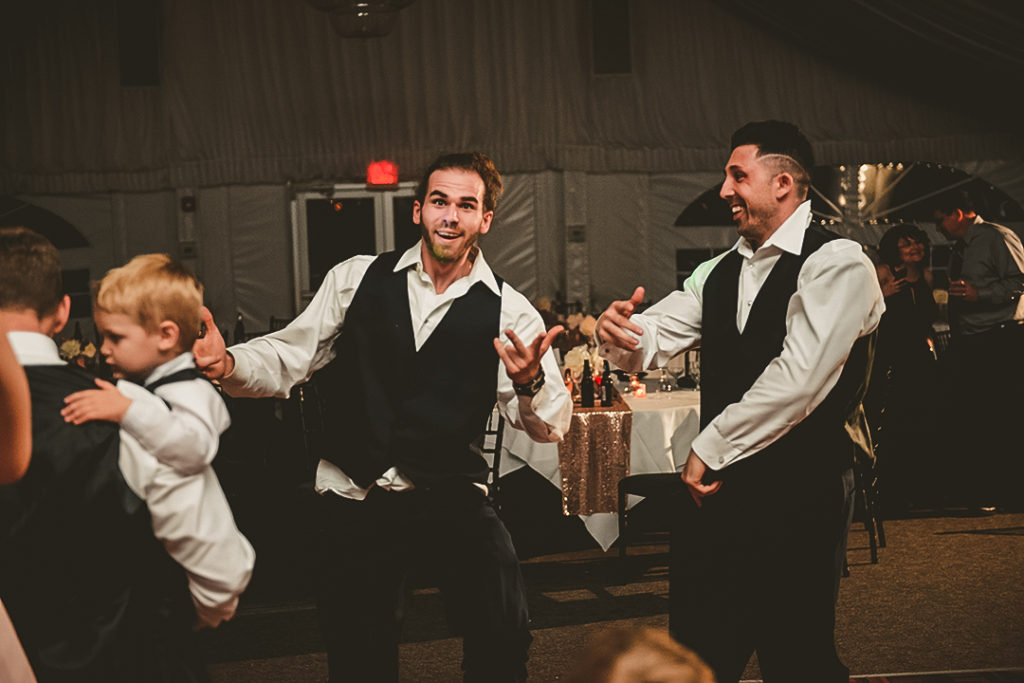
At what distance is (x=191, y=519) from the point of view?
5.31 feet

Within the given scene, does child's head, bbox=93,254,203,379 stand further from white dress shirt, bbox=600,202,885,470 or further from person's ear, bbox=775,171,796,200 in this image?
person's ear, bbox=775,171,796,200

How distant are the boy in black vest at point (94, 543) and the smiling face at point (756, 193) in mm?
1444

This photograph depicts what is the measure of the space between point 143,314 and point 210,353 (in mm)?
577

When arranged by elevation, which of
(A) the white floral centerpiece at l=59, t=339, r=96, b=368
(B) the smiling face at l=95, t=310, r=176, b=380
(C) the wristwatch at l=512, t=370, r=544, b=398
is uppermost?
(B) the smiling face at l=95, t=310, r=176, b=380

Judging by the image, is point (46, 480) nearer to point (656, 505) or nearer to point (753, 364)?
point (753, 364)

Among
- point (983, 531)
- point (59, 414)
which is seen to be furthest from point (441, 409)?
point (983, 531)

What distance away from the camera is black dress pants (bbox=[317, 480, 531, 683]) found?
252 centimetres

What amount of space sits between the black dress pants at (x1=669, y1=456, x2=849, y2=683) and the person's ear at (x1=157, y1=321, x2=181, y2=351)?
1.33 meters

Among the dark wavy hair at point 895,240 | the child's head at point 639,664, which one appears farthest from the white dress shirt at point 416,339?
the dark wavy hair at point 895,240

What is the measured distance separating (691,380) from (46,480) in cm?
433

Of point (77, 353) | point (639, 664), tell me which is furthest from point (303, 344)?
point (77, 353)

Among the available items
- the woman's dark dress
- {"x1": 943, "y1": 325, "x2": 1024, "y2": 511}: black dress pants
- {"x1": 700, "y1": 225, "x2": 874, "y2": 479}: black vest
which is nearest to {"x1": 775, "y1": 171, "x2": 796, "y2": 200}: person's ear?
{"x1": 700, "y1": 225, "x2": 874, "y2": 479}: black vest

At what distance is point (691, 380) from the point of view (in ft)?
18.4

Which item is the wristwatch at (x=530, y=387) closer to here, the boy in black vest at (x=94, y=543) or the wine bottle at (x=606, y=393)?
the boy in black vest at (x=94, y=543)
